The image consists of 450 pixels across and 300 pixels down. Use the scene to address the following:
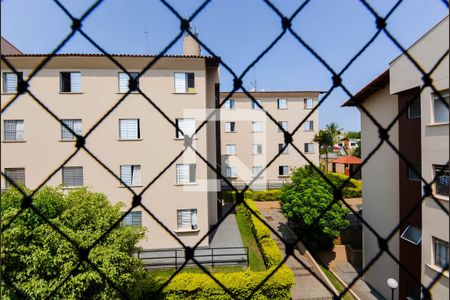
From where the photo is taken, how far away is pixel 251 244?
10.3 meters

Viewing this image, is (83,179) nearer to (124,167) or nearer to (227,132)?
(124,167)

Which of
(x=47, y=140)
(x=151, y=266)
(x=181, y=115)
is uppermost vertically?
(x=181, y=115)

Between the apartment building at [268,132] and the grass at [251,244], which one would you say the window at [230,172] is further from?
the grass at [251,244]

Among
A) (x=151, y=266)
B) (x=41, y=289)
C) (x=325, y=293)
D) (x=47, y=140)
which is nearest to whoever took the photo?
(x=41, y=289)

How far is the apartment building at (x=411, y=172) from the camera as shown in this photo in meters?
5.82

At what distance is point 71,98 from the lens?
363 inches

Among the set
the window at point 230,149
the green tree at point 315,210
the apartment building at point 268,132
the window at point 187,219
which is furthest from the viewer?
the window at point 230,149

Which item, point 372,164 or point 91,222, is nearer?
point 91,222

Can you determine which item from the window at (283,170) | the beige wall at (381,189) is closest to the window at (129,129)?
the beige wall at (381,189)

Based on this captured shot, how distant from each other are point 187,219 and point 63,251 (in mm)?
5773

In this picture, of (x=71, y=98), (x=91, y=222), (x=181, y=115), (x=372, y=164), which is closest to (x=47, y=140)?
(x=71, y=98)

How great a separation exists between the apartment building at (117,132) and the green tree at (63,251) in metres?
3.70

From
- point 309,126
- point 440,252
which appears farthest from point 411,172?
point 309,126

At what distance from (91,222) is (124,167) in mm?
4262
